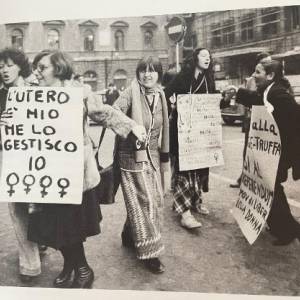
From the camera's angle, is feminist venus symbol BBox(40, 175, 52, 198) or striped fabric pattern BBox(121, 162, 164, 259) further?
feminist venus symbol BBox(40, 175, 52, 198)

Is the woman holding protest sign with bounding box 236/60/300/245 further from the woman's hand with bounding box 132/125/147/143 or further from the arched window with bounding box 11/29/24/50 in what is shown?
the arched window with bounding box 11/29/24/50

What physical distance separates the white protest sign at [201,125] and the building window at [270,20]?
0.82 ft

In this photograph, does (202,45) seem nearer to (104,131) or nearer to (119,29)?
(119,29)

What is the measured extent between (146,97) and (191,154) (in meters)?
0.25

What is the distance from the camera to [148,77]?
3.94ft

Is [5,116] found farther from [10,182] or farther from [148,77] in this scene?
[148,77]

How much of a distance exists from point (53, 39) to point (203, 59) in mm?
496

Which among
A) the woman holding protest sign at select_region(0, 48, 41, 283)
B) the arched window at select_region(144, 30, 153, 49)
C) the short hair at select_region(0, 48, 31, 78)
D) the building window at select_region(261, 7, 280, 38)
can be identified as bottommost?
the woman holding protest sign at select_region(0, 48, 41, 283)

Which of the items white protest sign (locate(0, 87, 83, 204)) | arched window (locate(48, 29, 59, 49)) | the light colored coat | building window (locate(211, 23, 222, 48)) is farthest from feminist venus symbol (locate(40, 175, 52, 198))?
building window (locate(211, 23, 222, 48))

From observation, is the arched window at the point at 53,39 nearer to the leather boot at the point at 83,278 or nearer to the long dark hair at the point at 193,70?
the long dark hair at the point at 193,70

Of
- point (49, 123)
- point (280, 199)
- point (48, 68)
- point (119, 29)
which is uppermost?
point (119, 29)

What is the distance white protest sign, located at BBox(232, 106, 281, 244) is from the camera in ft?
4.01

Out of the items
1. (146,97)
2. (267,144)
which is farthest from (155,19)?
(267,144)

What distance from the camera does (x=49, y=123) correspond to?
4.32 ft
